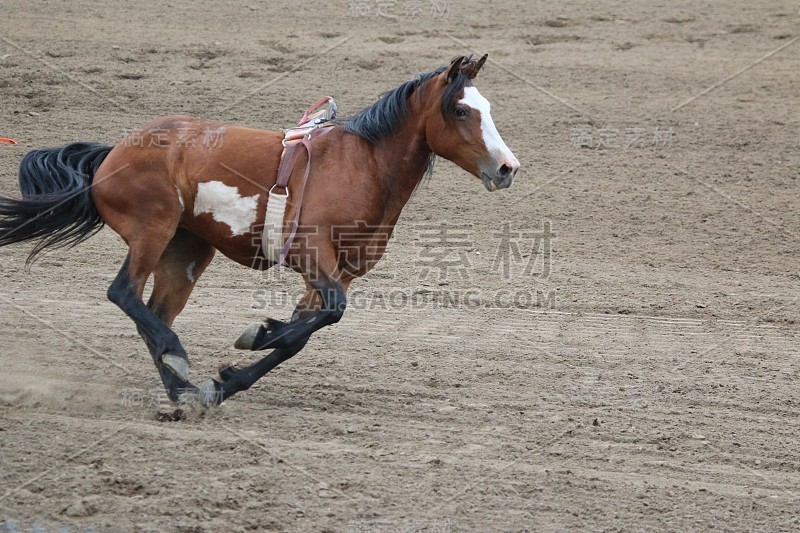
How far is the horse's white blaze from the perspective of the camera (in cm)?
531

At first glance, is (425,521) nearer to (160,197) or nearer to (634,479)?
(634,479)

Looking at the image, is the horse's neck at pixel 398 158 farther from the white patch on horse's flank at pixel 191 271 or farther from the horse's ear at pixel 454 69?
the white patch on horse's flank at pixel 191 271

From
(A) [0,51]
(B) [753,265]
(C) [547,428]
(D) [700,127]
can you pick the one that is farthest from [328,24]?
(C) [547,428]

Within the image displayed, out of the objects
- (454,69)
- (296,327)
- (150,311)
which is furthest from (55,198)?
(454,69)

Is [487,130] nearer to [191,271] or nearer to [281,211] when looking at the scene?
[281,211]

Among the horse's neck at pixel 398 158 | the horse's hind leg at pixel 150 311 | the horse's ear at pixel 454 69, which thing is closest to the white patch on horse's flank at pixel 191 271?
the horse's hind leg at pixel 150 311

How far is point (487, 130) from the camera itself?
17.6 ft

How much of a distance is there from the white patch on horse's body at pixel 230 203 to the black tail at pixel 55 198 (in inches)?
28.9

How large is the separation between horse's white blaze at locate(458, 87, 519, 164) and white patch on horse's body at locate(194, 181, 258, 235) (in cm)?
129

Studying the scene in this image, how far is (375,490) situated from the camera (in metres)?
4.75

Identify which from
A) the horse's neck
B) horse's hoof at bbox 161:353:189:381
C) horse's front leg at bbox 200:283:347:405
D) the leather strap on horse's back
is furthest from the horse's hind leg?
the horse's neck

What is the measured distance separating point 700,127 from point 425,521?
7391 millimetres

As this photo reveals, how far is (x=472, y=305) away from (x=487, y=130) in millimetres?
2424

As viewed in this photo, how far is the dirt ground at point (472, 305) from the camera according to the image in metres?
4.78
